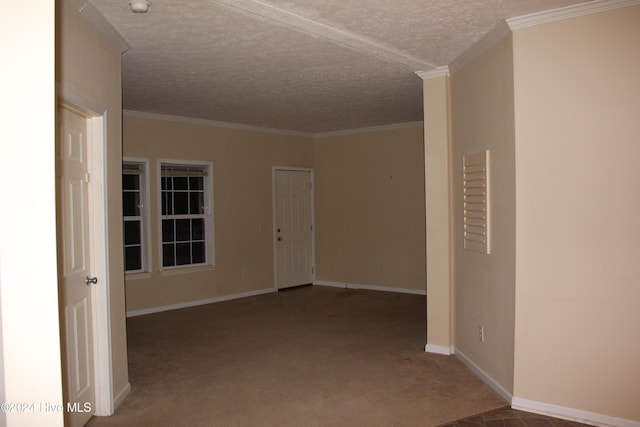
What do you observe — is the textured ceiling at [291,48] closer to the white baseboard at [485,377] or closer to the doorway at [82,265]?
the doorway at [82,265]

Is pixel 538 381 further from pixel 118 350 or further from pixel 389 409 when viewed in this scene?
pixel 118 350

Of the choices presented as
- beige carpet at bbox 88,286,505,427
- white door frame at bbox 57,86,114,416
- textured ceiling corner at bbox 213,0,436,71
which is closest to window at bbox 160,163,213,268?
beige carpet at bbox 88,286,505,427

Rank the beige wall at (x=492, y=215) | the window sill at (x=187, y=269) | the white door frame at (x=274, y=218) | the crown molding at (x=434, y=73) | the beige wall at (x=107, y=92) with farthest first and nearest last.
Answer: the white door frame at (x=274, y=218) < the window sill at (x=187, y=269) < the crown molding at (x=434, y=73) < the beige wall at (x=492, y=215) < the beige wall at (x=107, y=92)

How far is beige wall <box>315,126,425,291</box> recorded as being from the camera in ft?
26.1

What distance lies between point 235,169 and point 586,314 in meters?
5.57

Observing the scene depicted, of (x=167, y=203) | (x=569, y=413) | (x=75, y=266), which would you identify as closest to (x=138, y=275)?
(x=167, y=203)

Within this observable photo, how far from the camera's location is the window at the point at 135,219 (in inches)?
267

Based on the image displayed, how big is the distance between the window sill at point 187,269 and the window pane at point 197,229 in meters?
0.42

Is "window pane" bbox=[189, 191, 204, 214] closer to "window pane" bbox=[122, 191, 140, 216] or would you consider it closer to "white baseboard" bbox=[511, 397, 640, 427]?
"window pane" bbox=[122, 191, 140, 216]

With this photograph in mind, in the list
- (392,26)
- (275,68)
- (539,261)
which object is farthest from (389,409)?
(275,68)

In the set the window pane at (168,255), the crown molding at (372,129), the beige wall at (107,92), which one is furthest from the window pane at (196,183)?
the beige wall at (107,92)

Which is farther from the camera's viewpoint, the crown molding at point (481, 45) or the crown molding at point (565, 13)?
the crown molding at point (481, 45)

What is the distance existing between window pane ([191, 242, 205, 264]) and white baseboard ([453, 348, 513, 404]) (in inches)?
161

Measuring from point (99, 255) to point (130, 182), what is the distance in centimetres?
355
